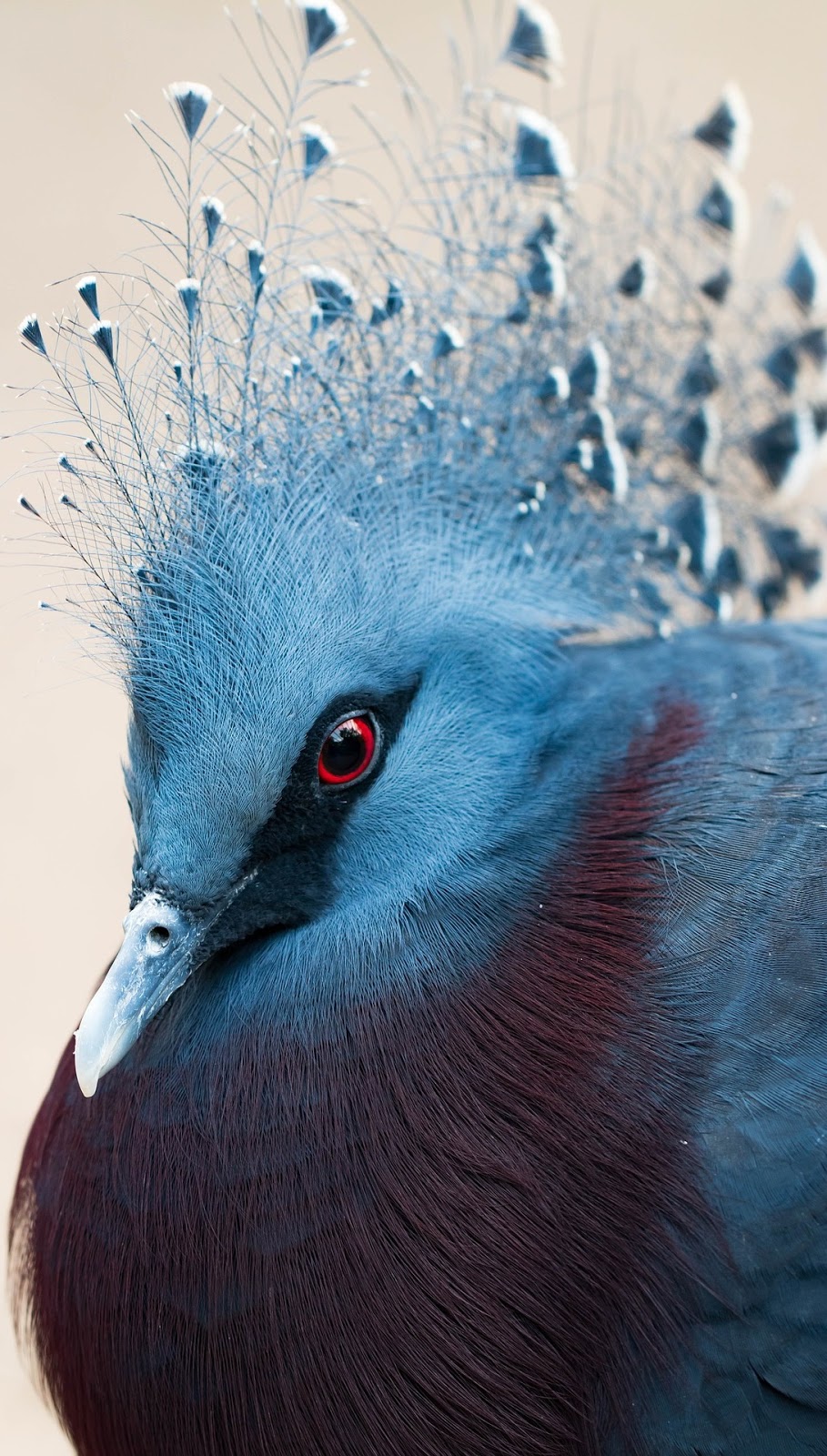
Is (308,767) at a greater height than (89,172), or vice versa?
(89,172)

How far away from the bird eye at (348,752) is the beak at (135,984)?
9.2 inches

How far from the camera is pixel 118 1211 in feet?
5.24

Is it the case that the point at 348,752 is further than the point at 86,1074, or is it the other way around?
the point at 348,752

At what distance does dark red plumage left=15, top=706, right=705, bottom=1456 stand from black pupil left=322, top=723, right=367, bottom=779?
0.27 metres

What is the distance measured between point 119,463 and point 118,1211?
2.83 feet

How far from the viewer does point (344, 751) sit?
1.64 meters

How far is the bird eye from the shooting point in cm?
162

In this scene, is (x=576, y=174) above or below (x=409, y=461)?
above

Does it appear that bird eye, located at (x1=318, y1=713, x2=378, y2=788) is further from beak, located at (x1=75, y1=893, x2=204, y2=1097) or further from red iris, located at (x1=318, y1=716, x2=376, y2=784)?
beak, located at (x1=75, y1=893, x2=204, y2=1097)

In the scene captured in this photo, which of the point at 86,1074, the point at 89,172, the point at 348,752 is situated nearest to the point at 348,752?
the point at 348,752

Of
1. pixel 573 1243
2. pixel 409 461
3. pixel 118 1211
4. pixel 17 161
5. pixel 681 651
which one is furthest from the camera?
pixel 17 161

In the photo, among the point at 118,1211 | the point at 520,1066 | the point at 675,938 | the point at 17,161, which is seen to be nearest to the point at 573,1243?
the point at 520,1066

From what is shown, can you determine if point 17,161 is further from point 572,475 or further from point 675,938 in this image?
point 675,938

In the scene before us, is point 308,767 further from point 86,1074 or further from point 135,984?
point 86,1074
